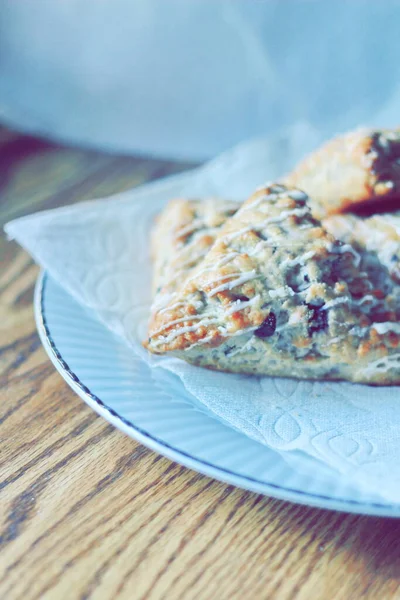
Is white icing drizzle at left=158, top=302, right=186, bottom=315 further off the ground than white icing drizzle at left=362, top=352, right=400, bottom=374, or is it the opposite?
white icing drizzle at left=158, top=302, right=186, bottom=315

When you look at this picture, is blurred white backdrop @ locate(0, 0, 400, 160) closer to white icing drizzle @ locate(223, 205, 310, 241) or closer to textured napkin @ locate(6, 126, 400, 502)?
textured napkin @ locate(6, 126, 400, 502)

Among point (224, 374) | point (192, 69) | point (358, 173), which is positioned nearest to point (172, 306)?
point (224, 374)

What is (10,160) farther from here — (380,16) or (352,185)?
(352,185)

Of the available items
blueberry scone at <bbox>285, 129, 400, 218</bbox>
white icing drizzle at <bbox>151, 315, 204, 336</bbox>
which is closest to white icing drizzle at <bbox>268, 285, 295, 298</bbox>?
white icing drizzle at <bbox>151, 315, 204, 336</bbox>

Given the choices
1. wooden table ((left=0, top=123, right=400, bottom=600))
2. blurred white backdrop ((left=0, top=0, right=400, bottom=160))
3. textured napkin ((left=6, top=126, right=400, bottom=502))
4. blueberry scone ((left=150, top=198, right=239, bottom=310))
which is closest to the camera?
wooden table ((left=0, top=123, right=400, bottom=600))

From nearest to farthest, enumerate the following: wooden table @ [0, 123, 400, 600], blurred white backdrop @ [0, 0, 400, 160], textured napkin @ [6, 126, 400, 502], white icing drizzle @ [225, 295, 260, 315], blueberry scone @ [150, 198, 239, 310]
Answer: wooden table @ [0, 123, 400, 600] < textured napkin @ [6, 126, 400, 502] < white icing drizzle @ [225, 295, 260, 315] < blueberry scone @ [150, 198, 239, 310] < blurred white backdrop @ [0, 0, 400, 160]

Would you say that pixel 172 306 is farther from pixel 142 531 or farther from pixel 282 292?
pixel 142 531
